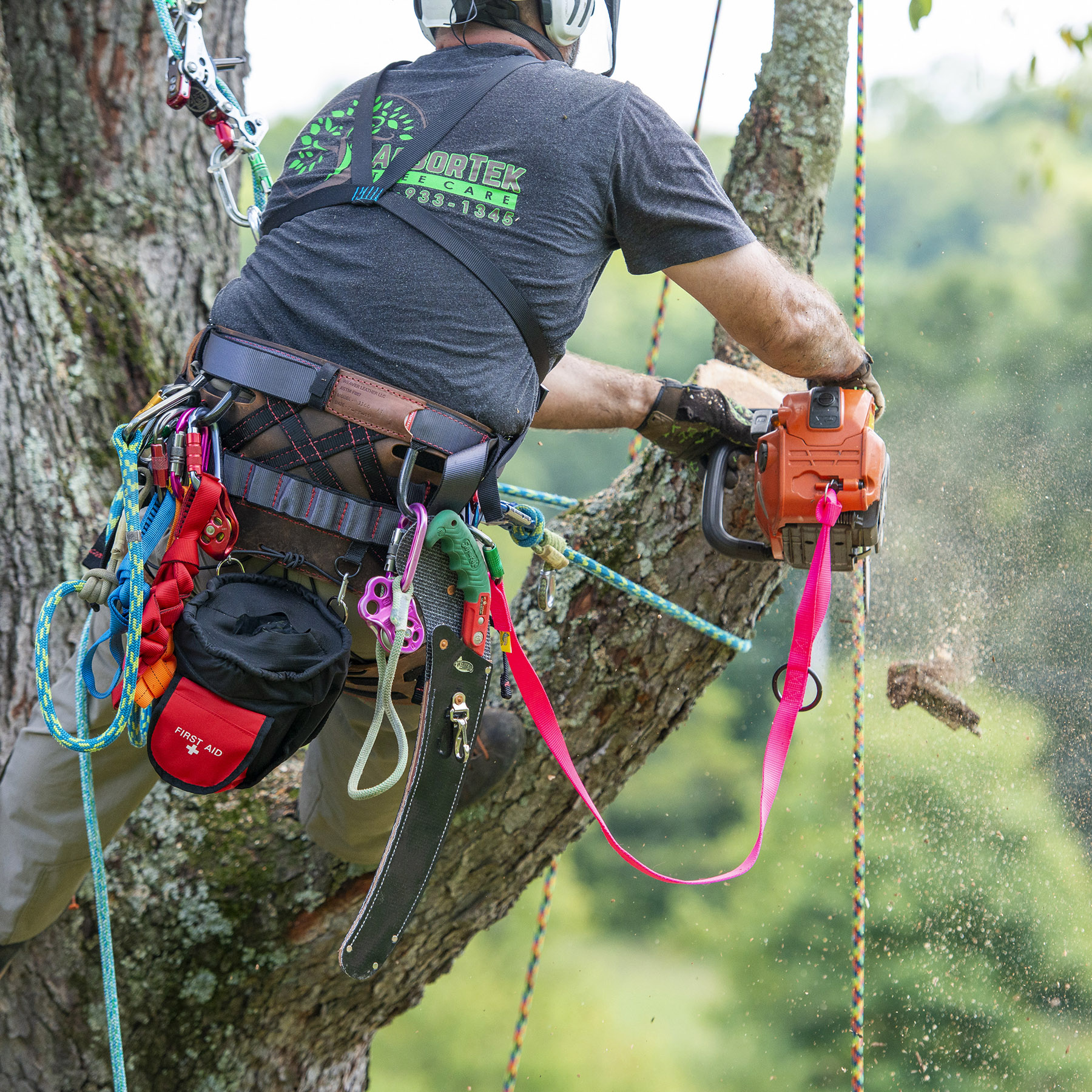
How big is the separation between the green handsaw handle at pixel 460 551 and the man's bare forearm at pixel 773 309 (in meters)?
0.51

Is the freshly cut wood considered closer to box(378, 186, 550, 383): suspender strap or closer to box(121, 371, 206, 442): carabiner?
box(378, 186, 550, 383): suspender strap

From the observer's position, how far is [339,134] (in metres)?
1.68

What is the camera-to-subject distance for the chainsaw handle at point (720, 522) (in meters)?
2.02

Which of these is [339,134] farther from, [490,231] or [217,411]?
[217,411]

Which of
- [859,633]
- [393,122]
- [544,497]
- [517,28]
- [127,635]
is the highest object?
[517,28]

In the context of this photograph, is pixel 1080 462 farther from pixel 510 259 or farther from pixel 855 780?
pixel 510 259

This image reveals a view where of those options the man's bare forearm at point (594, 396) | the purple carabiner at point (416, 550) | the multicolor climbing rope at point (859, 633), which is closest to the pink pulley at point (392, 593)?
the purple carabiner at point (416, 550)

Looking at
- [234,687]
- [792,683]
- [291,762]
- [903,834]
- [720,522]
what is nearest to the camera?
[234,687]

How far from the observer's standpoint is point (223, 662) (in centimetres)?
139

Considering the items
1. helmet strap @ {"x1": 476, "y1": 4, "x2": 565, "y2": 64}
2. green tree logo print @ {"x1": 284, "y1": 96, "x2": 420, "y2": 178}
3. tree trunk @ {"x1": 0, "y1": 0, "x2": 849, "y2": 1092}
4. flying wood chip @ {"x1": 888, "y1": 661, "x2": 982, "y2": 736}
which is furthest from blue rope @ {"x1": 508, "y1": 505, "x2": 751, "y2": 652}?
flying wood chip @ {"x1": 888, "y1": 661, "x2": 982, "y2": 736}

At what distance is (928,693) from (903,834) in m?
11.7

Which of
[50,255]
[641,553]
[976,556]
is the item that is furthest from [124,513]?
[976,556]

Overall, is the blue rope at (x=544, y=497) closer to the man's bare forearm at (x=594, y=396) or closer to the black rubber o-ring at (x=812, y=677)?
the man's bare forearm at (x=594, y=396)

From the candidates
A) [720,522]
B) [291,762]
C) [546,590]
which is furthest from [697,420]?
[291,762]
